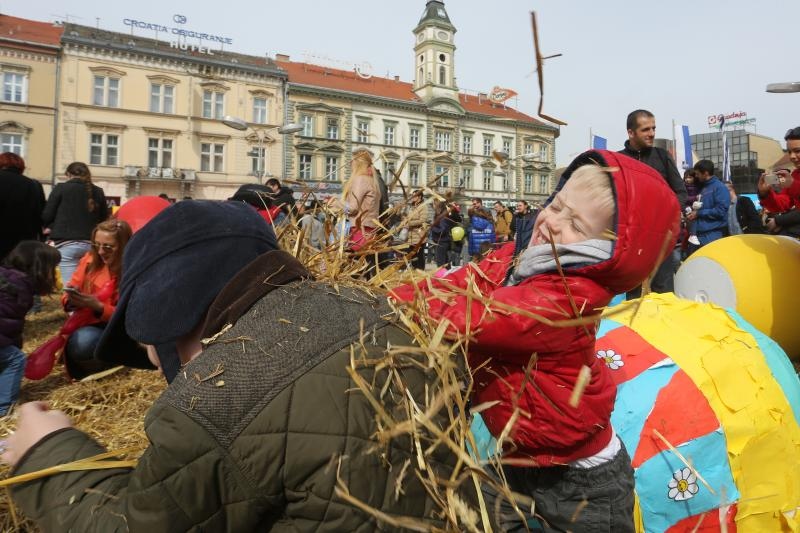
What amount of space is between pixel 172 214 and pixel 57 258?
4529 millimetres

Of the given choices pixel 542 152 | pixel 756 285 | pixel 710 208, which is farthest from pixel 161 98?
pixel 756 285

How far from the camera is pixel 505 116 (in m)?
57.4

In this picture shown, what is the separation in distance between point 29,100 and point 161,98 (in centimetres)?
841

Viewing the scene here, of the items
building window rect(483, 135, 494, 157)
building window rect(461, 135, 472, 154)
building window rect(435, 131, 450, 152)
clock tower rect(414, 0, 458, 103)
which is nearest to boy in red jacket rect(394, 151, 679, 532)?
building window rect(435, 131, 450, 152)

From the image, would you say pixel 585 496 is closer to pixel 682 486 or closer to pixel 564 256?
pixel 682 486

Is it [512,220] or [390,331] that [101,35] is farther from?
[390,331]

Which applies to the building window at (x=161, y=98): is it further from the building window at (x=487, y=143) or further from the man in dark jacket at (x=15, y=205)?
the man in dark jacket at (x=15, y=205)

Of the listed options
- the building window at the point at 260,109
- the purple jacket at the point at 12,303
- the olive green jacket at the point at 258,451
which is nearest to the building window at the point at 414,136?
the building window at the point at 260,109

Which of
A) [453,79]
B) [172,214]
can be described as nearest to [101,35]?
[453,79]

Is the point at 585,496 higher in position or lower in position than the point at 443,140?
lower

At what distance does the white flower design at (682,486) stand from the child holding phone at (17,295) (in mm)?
4299

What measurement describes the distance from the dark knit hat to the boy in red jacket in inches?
21.2

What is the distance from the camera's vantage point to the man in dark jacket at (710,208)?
759cm

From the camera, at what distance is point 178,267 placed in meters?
1.25
